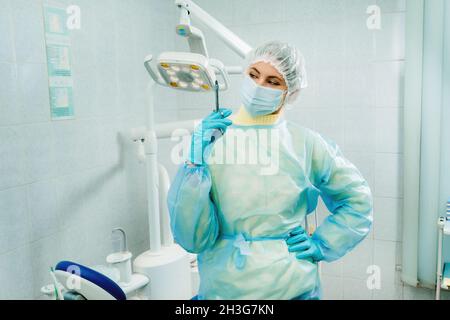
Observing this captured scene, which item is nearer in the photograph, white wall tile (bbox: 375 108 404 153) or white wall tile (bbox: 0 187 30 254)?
white wall tile (bbox: 0 187 30 254)

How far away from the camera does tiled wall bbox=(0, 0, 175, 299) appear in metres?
1.64

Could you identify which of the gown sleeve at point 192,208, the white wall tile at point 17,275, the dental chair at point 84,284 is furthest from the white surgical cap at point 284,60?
the white wall tile at point 17,275

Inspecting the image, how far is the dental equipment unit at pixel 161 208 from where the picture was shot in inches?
52.4

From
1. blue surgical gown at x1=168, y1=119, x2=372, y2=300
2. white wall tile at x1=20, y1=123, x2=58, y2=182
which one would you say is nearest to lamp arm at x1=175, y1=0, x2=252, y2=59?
blue surgical gown at x1=168, y1=119, x2=372, y2=300

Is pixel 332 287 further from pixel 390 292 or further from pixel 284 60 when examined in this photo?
pixel 284 60

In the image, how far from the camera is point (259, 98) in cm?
138

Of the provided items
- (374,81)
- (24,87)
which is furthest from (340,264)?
(24,87)

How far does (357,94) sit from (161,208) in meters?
1.14

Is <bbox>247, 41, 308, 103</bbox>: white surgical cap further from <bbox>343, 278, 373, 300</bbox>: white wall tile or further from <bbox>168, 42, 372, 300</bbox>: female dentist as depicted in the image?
<bbox>343, 278, 373, 300</bbox>: white wall tile

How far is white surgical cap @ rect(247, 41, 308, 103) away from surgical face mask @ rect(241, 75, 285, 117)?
58mm

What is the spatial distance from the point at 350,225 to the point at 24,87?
126cm

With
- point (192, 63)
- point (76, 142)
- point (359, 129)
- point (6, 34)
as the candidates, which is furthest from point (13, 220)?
point (359, 129)

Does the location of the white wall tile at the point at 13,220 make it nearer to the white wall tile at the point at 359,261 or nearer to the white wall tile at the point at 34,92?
the white wall tile at the point at 34,92
